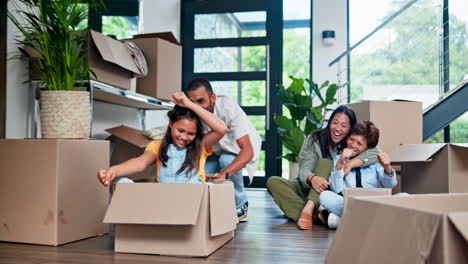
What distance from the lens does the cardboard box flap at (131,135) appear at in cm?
287

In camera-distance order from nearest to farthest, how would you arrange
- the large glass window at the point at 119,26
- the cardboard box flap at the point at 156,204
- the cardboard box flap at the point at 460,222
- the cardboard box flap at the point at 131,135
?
the cardboard box flap at the point at 460,222
the cardboard box flap at the point at 156,204
the cardboard box flap at the point at 131,135
the large glass window at the point at 119,26

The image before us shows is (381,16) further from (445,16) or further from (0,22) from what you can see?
(0,22)

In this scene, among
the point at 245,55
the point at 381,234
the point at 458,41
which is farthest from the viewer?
the point at 245,55

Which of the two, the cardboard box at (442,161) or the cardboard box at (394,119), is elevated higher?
the cardboard box at (394,119)

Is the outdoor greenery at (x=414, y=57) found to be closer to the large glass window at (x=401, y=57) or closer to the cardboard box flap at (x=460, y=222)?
the large glass window at (x=401, y=57)

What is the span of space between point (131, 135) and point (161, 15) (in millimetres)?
2506

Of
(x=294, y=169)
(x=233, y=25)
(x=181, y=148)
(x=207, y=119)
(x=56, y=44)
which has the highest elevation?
(x=233, y=25)

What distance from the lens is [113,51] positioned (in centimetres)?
253

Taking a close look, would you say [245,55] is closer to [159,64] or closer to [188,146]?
[159,64]

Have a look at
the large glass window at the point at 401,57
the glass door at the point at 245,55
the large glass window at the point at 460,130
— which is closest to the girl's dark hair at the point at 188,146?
the glass door at the point at 245,55

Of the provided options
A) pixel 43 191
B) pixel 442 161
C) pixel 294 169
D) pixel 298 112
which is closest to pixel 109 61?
pixel 43 191

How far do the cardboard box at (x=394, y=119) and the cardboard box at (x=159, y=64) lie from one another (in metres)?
1.33

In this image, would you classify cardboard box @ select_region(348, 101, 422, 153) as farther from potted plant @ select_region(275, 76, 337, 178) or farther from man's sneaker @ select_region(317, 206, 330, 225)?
potted plant @ select_region(275, 76, 337, 178)

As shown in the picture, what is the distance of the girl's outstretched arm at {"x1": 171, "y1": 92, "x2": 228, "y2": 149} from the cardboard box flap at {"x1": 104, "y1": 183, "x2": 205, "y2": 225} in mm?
421
